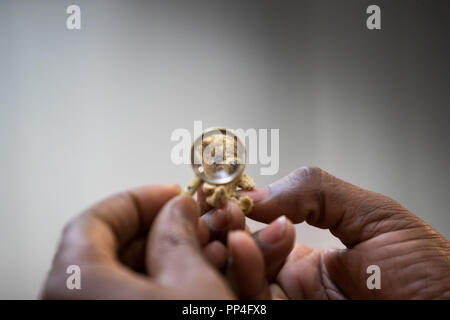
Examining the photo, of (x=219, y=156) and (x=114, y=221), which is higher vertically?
(x=219, y=156)

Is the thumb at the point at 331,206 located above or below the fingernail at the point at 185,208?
below

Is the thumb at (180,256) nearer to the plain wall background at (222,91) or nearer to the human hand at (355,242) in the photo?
the human hand at (355,242)

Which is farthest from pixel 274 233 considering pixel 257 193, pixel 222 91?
pixel 222 91

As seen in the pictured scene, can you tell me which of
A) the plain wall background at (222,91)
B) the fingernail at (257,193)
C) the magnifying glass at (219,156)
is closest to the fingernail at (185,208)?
the magnifying glass at (219,156)

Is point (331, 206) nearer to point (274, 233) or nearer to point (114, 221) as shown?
point (274, 233)

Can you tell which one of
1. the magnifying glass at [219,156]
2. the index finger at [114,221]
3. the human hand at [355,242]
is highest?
the magnifying glass at [219,156]
